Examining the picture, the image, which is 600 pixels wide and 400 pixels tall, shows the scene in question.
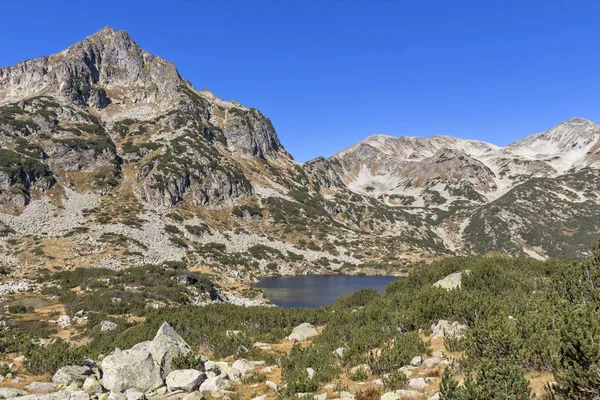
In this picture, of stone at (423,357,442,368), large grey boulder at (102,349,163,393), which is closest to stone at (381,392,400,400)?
stone at (423,357,442,368)

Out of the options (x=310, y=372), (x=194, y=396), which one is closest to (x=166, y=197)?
(x=310, y=372)

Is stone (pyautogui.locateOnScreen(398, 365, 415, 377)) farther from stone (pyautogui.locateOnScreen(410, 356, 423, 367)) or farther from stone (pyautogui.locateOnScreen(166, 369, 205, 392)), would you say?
stone (pyautogui.locateOnScreen(166, 369, 205, 392))

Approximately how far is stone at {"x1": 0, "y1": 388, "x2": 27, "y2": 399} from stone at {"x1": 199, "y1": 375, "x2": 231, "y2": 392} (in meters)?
5.95

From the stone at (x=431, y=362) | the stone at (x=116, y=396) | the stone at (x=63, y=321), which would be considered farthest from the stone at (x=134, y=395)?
the stone at (x=63, y=321)

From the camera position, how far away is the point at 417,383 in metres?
10.9

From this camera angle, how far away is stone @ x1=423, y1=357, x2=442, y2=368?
1247 cm

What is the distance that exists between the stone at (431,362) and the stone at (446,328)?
10.1 feet

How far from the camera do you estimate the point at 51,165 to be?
115875 millimetres

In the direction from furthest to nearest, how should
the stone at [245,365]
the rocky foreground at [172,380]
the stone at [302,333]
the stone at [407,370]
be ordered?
the stone at [302,333]
the stone at [245,365]
the stone at [407,370]
the rocky foreground at [172,380]

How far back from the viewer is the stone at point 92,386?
478 inches

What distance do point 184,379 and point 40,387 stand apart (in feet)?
17.1

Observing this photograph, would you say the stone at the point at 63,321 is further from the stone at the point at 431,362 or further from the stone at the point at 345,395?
the stone at the point at 431,362

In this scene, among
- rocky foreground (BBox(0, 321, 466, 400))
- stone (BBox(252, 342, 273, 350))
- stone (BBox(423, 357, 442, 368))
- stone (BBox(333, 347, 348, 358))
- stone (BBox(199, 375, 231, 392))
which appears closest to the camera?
rocky foreground (BBox(0, 321, 466, 400))

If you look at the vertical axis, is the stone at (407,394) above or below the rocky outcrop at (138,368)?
below
